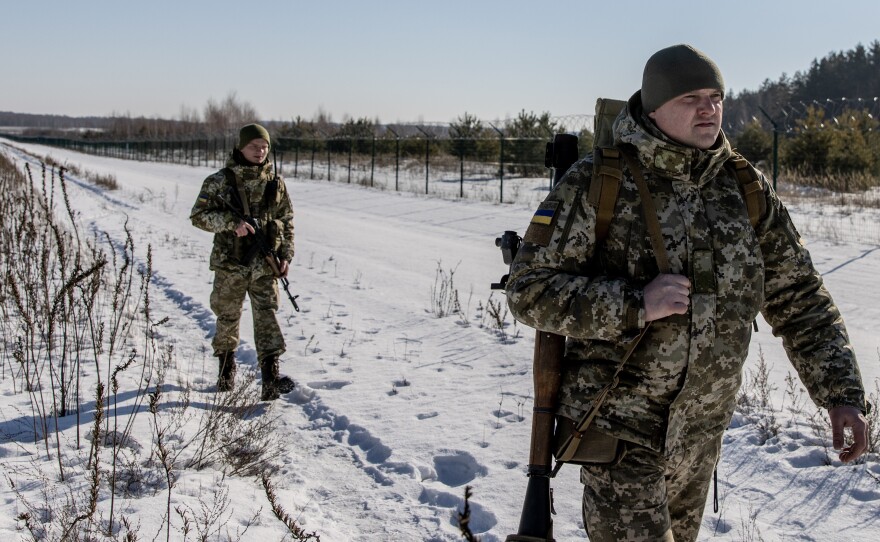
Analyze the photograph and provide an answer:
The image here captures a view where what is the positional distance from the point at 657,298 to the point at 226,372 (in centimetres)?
423

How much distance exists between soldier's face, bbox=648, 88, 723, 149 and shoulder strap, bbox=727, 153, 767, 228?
0.17 meters

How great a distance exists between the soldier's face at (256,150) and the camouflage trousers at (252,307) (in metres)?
0.79

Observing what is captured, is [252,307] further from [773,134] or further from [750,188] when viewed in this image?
[773,134]

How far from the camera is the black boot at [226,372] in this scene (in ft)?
17.8

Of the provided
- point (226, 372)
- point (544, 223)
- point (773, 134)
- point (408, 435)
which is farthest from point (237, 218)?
point (773, 134)

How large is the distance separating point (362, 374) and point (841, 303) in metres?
5.32

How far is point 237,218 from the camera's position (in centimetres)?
536

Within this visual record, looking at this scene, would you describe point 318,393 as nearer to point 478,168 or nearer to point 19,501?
point 19,501

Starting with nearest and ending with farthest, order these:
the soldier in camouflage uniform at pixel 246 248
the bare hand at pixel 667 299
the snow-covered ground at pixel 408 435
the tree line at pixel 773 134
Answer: the bare hand at pixel 667 299
the snow-covered ground at pixel 408 435
the soldier in camouflage uniform at pixel 246 248
the tree line at pixel 773 134

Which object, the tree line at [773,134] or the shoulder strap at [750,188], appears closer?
the shoulder strap at [750,188]

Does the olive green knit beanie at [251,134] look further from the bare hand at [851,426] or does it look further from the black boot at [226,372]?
the bare hand at [851,426]

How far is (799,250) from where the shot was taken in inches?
91.0

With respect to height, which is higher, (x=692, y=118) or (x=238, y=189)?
(x=692, y=118)

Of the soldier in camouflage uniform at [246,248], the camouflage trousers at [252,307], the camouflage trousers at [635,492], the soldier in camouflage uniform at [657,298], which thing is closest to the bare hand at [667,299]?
the soldier in camouflage uniform at [657,298]
